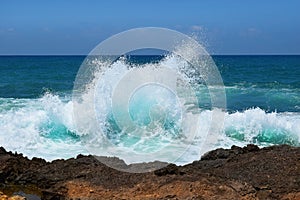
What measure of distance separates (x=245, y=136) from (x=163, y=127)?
2.07m

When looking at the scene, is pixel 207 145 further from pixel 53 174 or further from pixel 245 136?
pixel 53 174

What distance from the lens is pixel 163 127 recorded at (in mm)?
11406

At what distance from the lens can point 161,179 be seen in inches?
198

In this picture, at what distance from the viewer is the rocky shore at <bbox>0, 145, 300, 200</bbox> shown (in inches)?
189

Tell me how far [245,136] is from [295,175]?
22.8 ft

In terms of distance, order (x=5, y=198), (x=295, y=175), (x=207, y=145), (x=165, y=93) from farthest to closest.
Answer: (x=165, y=93)
(x=207, y=145)
(x=295, y=175)
(x=5, y=198)

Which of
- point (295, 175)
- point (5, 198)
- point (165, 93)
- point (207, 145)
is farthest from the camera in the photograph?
point (165, 93)

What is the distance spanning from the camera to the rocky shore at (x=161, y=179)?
4.80 m

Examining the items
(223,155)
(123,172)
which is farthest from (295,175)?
(123,172)

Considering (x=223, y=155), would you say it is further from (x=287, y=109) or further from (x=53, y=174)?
(x=287, y=109)

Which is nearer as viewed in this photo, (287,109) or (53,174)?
(53,174)

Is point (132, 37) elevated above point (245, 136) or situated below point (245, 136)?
above

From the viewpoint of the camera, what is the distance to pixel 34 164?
5684 mm

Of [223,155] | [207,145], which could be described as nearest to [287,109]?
[207,145]
